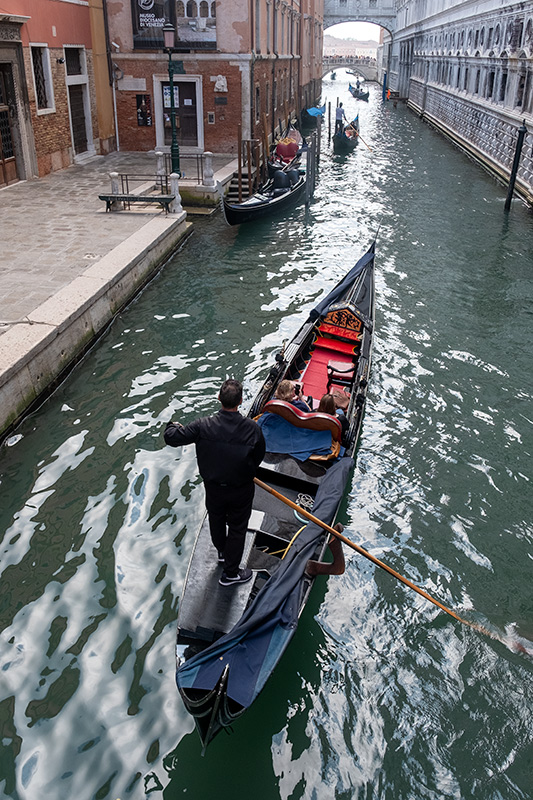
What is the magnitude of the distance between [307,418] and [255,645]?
7.38 feet

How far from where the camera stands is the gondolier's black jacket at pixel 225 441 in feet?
11.8

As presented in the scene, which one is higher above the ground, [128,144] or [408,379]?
[128,144]

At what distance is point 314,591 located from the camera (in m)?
4.50

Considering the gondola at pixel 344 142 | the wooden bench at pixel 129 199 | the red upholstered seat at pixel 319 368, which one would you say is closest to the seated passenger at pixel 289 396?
the red upholstered seat at pixel 319 368

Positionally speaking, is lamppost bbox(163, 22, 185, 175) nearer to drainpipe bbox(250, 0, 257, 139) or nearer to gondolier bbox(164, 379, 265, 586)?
drainpipe bbox(250, 0, 257, 139)

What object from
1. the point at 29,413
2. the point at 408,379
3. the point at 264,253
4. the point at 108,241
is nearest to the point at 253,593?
the point at 29,413

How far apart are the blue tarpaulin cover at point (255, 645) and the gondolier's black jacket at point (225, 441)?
0.64m

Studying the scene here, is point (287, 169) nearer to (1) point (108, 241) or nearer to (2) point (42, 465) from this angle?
(1) point (108, 241)

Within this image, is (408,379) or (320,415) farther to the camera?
(408,379)

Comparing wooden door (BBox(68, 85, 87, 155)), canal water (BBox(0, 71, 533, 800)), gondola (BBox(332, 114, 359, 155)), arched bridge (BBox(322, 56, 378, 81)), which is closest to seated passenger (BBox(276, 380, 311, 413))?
canal water (BBox(0, 71, 533, 800))

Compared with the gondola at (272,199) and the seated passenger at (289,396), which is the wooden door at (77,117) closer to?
the gondola at (272,199)

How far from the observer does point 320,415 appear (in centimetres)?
523

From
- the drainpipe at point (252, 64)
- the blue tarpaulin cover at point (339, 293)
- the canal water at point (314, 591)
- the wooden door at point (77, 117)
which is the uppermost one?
the drainpipe at point (252, 64)

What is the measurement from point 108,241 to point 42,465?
218 inches
